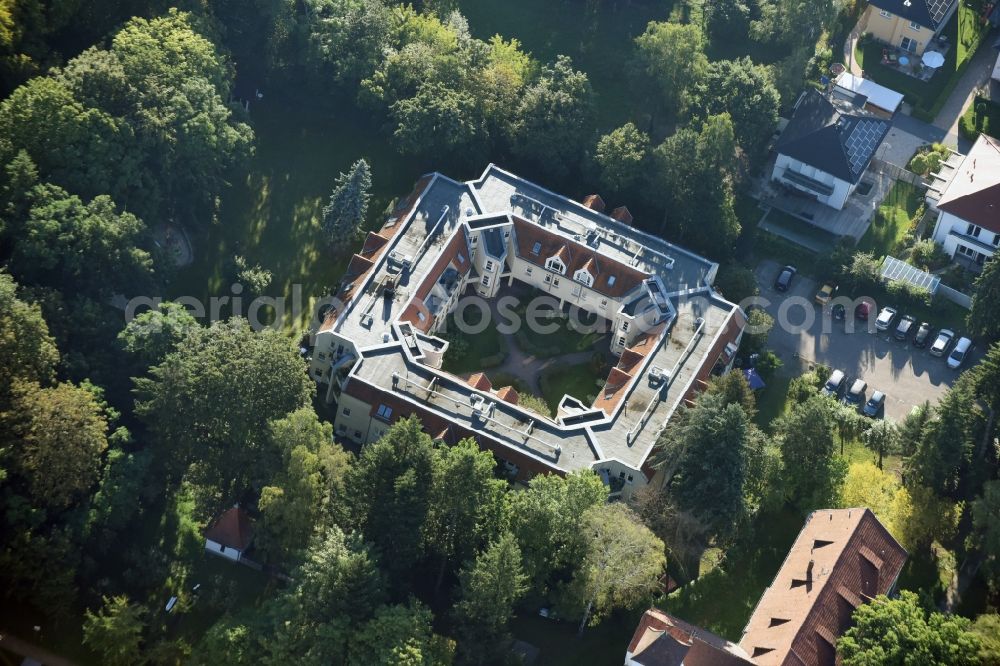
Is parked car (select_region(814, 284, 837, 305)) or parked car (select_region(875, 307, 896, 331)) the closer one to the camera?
parked car (select_region(875, 307, 896, 331))

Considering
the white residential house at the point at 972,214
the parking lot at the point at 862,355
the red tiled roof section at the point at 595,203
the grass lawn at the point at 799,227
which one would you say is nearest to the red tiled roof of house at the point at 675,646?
the parking lot at the point at 862,355

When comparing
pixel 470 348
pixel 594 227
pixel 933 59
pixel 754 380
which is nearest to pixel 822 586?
pixel 754 380

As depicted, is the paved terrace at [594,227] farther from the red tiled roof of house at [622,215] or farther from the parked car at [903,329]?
the parked car at [903,329]

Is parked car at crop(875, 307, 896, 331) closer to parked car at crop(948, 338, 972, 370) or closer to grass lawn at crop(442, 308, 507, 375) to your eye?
parked car at crop(948, 338, 972, 370)

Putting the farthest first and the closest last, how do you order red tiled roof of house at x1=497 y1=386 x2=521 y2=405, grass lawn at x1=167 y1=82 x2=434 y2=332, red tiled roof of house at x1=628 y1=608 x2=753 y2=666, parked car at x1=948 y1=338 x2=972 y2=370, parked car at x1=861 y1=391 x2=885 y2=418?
grass lawn at x1=167 y1=82 x2=434 y2=332 < parked car at x1=948 y1=338 x2=972 y2=370 < parked car at x1=861 y1=391 x2=885 y2=418 < red tiled roof of house at x1=497 y1=386 x2=521 y2=405 < red tiled roof of house at x1=628 y1=608 x2=753 y2=666

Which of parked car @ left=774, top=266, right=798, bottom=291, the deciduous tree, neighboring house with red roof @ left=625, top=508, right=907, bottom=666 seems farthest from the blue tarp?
the deciduous tree

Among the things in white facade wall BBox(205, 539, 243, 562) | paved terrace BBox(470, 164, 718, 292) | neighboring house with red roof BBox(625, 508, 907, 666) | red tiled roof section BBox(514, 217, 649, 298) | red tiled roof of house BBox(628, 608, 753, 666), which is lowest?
white facade wall BBox(205, 539, 243, 562)
